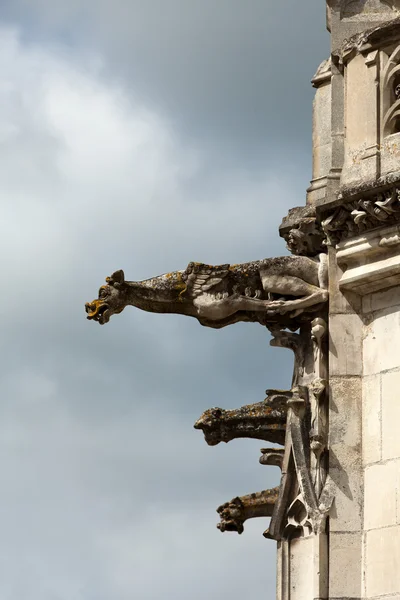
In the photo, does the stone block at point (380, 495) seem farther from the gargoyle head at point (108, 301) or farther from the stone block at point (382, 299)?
the gargoyle head at point (108, 301)

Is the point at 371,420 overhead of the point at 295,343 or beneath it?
beneath

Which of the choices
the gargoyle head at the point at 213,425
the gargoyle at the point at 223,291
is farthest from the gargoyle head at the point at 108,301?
the gargoyle head at the point at 213,425

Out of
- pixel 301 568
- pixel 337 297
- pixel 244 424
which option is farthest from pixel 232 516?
pixel 337 297

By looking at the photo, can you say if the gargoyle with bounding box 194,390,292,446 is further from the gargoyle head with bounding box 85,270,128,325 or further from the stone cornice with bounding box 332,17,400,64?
the stone cornice with bounding box 332,17,400,64

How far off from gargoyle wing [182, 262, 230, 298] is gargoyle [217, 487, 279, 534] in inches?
69.7

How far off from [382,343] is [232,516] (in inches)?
82.0

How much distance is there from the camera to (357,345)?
44.0 feet

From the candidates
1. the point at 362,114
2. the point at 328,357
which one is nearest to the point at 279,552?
the point at 328,357

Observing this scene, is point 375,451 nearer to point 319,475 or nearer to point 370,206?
point 319,475

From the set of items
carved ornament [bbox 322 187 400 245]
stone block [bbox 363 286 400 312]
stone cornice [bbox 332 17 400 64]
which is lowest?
stone block [bbox 363 286 400 312]

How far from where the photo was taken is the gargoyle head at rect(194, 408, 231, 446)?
1415 centimetres

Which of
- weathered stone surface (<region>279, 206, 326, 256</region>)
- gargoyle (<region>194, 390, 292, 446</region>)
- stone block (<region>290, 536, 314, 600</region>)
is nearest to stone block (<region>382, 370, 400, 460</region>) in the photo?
stone block (<region>290, 536, 314, 600</region>)

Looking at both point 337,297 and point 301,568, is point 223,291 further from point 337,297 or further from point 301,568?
point 301,568

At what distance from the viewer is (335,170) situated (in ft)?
45.5
